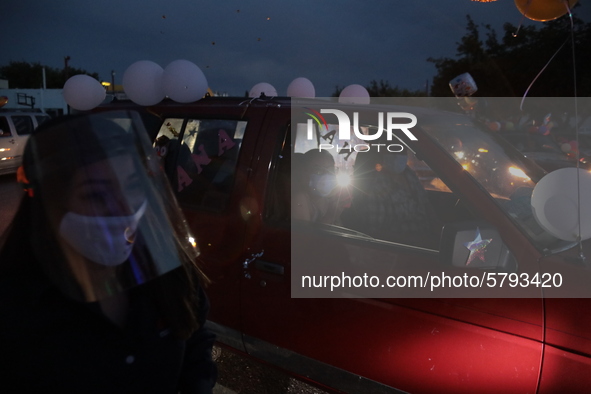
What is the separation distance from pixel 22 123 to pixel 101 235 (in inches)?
556

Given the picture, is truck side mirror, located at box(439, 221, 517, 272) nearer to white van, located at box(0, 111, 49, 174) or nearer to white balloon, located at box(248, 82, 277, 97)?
white balloon, located at box(248, 82, 277, 97)

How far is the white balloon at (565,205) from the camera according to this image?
6.57 ft

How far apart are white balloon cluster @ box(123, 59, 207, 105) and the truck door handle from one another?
1.51 m

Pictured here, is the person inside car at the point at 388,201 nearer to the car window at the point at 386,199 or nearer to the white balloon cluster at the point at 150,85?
the car window at the point at 386,199

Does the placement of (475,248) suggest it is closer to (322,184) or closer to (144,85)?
(322,184)

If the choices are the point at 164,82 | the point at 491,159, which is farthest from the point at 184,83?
the point at 491,159

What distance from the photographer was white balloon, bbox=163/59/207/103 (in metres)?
3.32

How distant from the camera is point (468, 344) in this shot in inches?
77.6

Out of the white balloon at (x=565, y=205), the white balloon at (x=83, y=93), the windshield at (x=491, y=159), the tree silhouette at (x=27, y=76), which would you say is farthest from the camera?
the tree silhouette at (x=27, y=76)

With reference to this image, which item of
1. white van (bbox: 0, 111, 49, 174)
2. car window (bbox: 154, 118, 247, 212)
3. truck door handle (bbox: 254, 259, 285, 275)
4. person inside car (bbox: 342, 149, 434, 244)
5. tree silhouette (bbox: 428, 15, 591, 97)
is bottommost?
white van (bbox: 0, 111, 49, 174)

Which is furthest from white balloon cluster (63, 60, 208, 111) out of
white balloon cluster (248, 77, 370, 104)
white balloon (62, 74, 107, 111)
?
white balloon cluster (248, 77, 370, 104)

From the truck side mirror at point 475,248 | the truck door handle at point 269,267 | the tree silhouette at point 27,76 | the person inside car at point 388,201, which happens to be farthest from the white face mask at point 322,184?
the tree silhouette at point 27,76

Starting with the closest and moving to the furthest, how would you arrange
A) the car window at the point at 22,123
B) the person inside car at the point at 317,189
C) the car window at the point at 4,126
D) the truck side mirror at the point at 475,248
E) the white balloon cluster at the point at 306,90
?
1. the truck side mirror at the point at 475,248
2. the person inside car at the point at 317,189
3. the white balloon cluster at the point at 306,90
4. the car window at the point at 4,126
5. the car window at the point at 22,123

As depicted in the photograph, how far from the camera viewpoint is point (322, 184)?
3.22 m
